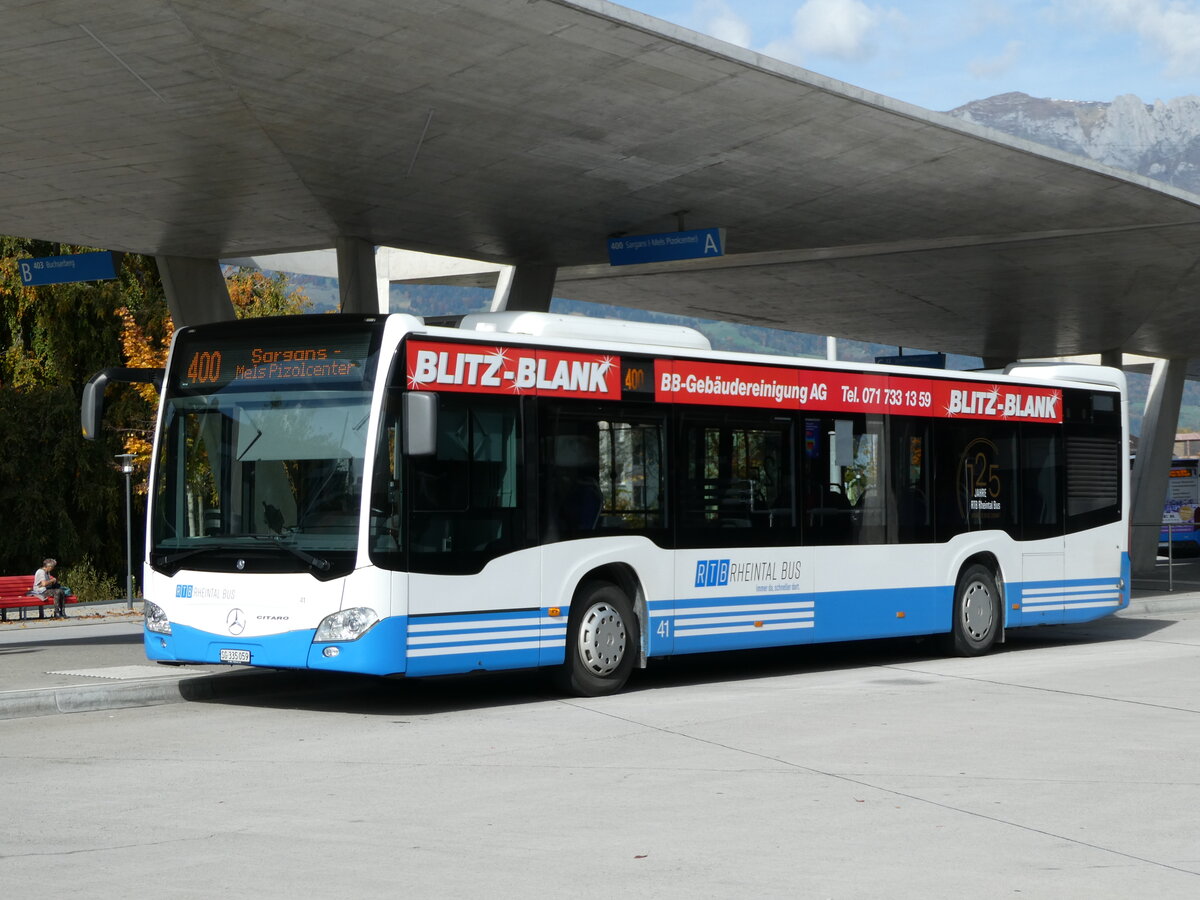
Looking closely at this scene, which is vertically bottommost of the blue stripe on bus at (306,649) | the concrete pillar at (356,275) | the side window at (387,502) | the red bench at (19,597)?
the red bench at (19,597)

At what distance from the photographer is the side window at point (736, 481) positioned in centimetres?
1382

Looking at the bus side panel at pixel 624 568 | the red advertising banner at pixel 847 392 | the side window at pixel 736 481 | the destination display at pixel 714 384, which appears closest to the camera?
the destination display at pixel 714 384

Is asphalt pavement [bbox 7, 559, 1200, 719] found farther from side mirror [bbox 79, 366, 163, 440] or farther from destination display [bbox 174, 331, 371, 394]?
destination display [bbox 174, 331, 371, 394]

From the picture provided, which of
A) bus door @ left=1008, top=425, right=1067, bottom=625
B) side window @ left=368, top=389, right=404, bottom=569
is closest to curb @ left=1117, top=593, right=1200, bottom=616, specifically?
bus door @ left=1008, top=425, right=1067, bottom=625

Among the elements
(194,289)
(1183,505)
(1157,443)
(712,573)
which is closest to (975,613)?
(712,573)

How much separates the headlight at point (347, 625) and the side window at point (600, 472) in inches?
67.5

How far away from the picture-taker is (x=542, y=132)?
15609 millimetres

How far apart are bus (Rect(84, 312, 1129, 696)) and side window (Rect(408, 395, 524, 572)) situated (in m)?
0.02

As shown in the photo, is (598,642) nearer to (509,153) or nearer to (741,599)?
(741,599)

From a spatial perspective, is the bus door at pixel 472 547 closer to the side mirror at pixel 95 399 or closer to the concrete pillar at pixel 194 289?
the side mirror at pixel 95 399

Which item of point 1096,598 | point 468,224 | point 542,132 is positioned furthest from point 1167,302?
point 542,132

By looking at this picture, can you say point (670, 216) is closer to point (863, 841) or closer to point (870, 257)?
point (870, 257)

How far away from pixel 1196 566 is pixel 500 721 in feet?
116

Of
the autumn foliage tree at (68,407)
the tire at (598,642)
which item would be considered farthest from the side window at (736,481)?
the autumn foliage tree at (68,407)
